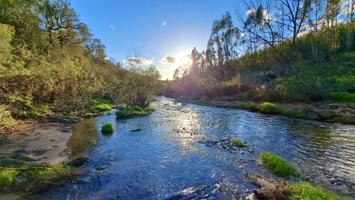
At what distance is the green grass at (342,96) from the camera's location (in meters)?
27.3

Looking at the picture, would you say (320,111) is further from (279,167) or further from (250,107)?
(279,167)

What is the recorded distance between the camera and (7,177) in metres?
8.66

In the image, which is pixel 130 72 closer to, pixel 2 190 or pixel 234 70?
pixel 2 190

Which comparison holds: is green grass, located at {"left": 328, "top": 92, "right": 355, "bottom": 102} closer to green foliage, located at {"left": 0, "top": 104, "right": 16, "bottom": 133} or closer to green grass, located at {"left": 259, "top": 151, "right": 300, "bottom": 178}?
green grass, located at {"left": 259, "top": 151, "right": 300, "bottom": 178}

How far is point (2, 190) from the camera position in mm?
8188

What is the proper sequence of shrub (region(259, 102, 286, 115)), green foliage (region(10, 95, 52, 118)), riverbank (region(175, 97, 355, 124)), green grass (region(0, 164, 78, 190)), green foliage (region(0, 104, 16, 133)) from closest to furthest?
green grass (region(0, 164, 78, 190)) → green foliage (region(0, 104, 16, 133)) → green foliage (region(10, 95, 52, 118)) → riverbank (region(175, 97, 355, 124)) → shrub (region(259, 102, 286, 115))

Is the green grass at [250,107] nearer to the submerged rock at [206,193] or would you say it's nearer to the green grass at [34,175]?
the submerged rock at [206,193]

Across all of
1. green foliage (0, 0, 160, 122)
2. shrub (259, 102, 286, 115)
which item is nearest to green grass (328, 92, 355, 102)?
shrub (259, 102, 286, 115)

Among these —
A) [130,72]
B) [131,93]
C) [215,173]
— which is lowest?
[215,173]

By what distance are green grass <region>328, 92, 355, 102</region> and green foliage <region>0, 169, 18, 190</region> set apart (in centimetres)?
3078

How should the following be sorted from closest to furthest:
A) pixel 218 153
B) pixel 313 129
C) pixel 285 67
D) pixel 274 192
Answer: pixel 274 192 < pixel 218 153 < pixel 313 129 < pixel 285 67

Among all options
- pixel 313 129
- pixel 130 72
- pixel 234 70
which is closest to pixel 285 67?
pixel 234 70

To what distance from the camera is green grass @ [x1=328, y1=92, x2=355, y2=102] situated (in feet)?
89.6

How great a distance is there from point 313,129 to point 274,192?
506 inches
